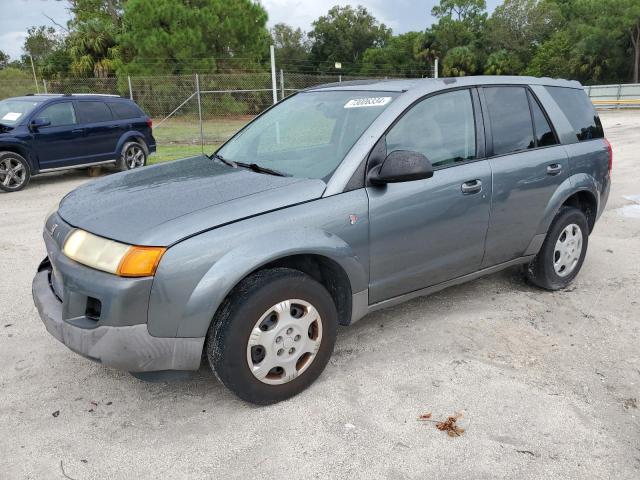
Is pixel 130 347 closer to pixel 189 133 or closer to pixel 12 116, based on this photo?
pixel 12 116

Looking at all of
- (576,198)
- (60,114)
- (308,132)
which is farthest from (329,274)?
(60,114)

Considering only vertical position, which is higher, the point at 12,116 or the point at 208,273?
the point at 12,116

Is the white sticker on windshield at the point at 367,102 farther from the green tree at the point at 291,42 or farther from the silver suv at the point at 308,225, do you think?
the green tree at the point at 291,42

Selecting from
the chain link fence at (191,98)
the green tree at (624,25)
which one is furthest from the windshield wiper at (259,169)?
the green tree at (624,25)

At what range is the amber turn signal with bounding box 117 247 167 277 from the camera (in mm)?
2553

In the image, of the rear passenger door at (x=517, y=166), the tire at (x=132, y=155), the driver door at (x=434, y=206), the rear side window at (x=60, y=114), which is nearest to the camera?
the driver door at (x=434, y=206)

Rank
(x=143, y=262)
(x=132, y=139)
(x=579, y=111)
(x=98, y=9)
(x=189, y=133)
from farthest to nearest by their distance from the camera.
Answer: (x=98, y=9), (x=189, y=133), (x=132, y=139), (x=579, y=111), (x=143, y=262)

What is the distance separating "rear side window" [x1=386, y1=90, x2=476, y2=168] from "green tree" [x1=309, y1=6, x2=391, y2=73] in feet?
246

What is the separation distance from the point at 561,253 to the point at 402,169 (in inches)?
85.1

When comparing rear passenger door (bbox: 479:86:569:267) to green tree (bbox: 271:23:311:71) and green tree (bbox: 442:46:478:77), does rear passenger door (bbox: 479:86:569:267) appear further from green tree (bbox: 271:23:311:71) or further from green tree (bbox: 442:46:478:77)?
green tree (bbox: 271:23:311:71)

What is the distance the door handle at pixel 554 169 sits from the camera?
418 centimetres

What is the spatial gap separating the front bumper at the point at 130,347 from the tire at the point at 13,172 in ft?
25.4

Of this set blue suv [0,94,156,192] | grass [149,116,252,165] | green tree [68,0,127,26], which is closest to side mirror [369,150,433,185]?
blue suv [0,94,156,192]

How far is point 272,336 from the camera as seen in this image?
9.50 ft
